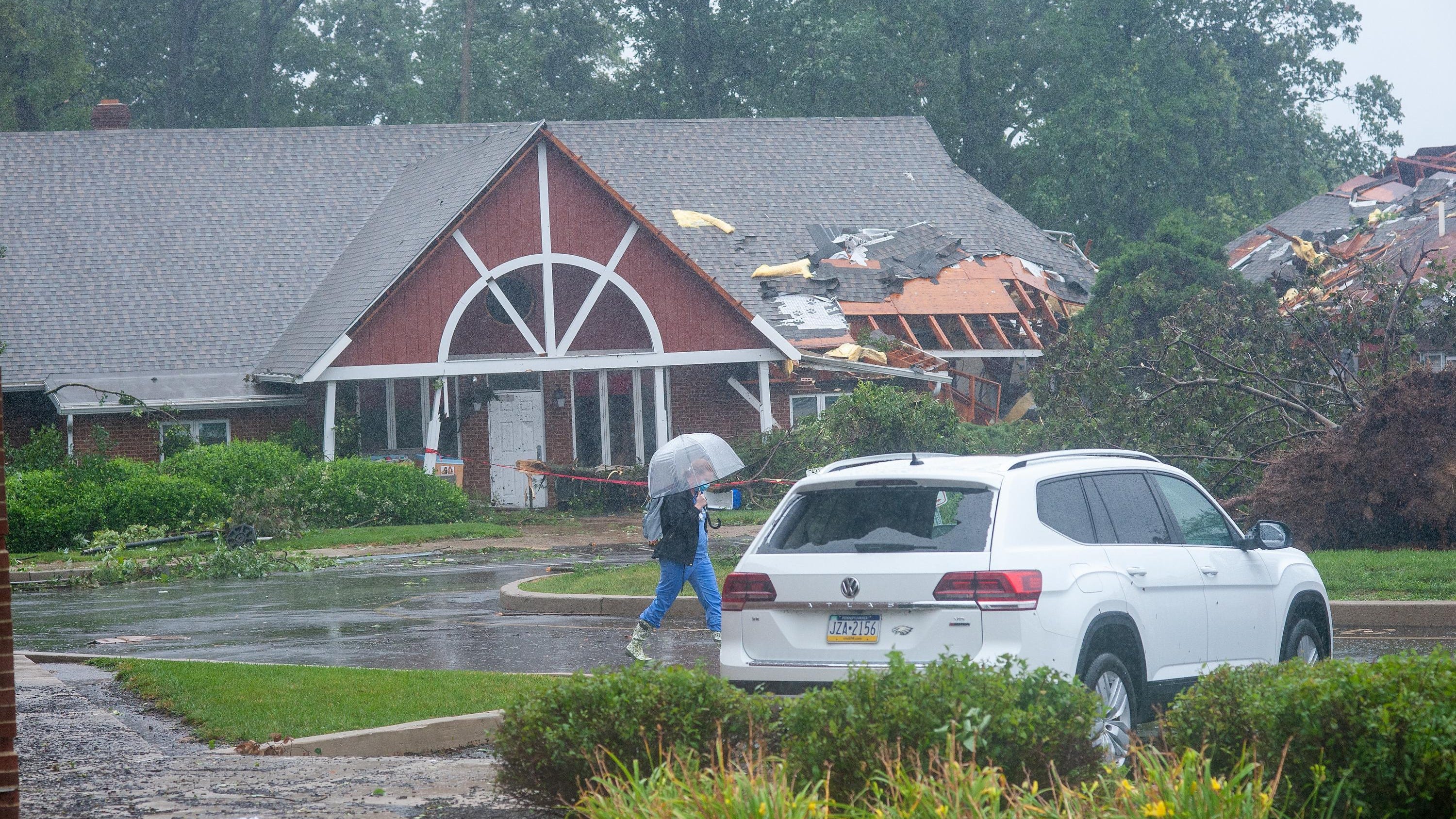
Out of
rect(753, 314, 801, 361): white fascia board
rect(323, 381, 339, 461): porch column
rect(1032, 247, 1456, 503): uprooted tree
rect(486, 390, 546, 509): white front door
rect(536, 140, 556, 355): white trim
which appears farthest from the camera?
rect(486, 390, 546, 509): white front door

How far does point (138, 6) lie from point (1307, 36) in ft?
126

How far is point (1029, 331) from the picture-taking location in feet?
101

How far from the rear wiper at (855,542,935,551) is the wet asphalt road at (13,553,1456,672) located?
143 inches

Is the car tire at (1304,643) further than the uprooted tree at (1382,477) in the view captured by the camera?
Answer: No

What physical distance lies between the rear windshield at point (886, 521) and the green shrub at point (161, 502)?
59.8ft

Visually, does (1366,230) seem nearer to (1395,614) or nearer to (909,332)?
(909,332)

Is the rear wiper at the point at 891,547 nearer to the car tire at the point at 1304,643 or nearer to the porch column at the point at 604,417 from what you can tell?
the car tire at the point at 1304,643

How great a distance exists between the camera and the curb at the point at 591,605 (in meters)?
14.7

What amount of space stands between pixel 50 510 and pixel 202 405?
5.96 m

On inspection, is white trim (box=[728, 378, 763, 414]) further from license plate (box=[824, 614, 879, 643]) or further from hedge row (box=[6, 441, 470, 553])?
license plate (box=[824, 614, 879, 643])

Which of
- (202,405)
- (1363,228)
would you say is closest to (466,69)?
(202,405)

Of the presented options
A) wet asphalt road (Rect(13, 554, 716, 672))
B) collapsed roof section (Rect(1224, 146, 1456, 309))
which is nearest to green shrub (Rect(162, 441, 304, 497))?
wet asphalt road (Rect(13, 554, 716, 672))

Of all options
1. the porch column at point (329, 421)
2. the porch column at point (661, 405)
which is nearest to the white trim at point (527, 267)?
the porch column at point (661, 405)

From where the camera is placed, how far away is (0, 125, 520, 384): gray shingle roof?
3039 cm
